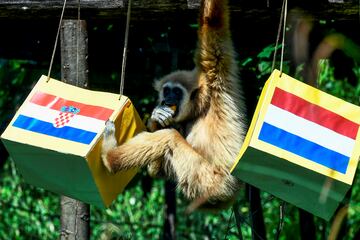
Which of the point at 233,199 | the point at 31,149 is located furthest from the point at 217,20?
the point at 31,149

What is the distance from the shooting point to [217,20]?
4.66m

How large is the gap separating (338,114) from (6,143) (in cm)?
183

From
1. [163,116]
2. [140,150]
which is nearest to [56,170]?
[140,150]

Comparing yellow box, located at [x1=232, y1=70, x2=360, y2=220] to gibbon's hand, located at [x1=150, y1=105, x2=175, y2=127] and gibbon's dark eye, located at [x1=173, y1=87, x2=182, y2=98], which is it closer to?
gibbon's hand, located at [x1=150, y1=105, x2=175, y2=127]

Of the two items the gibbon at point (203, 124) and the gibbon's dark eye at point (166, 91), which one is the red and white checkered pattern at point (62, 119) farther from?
the gibbon's dark eye at point (166, 91)

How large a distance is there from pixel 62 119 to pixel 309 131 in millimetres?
1377

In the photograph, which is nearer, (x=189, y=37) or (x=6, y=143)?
(x=6, y=143)

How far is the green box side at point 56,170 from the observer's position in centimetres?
384

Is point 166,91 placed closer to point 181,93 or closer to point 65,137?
point 181,93

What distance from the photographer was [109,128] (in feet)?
13.2

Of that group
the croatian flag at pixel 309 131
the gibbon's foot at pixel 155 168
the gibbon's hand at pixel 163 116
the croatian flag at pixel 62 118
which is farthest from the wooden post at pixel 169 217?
the croatian flag at pixel 309 131

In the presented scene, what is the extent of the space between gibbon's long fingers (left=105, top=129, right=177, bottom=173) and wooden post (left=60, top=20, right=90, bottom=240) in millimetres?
772

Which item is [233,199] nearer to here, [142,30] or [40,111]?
[40,111]

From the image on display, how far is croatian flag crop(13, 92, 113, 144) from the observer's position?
3.88m
